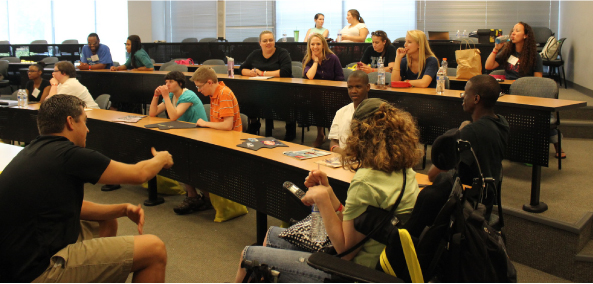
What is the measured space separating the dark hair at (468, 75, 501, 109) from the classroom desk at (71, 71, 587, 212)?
0.82m

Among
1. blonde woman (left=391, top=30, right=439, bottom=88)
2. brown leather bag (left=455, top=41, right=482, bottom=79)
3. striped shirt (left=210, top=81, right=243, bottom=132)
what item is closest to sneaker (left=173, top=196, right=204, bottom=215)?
striped shirt (left=210, top=81, right=243, bottom=132)

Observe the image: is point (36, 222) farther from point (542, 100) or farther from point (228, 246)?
point (542, 100)

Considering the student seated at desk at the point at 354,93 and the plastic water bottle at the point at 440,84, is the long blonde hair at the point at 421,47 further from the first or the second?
the student seated at desk at the point at 354,93

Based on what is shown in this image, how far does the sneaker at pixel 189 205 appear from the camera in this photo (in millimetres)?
3789

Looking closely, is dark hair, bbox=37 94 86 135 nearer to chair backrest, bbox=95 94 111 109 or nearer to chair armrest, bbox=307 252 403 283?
chair armrest, bbox=307 252 403 283

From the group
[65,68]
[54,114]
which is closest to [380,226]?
[54,114]

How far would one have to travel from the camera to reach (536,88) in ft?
13.0

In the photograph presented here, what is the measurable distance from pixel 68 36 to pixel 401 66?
36.7 ft

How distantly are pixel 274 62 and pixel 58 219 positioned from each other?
3984mm

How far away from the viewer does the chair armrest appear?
142cm

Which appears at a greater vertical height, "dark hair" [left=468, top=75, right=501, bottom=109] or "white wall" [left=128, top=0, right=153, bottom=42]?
"white wall" [left=128, top=0, right=153, bottom=42]

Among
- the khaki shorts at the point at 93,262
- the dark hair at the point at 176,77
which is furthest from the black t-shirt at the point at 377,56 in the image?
the khaki shorts at the point at 93,262

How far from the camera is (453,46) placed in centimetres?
672

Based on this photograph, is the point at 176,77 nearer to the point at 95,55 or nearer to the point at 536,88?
the point at 536,88
